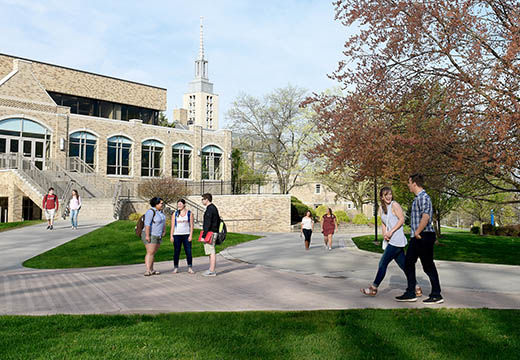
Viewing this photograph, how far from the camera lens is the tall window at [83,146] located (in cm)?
3603

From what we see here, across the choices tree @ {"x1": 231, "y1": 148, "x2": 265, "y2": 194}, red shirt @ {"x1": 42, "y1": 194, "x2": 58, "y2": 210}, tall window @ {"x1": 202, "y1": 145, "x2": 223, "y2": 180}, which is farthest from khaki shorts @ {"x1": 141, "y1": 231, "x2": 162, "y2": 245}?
tree @ {"x1": 231, "y1": 148, "x2": 265, "y2": 194}

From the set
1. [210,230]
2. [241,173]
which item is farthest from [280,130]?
[210,230]

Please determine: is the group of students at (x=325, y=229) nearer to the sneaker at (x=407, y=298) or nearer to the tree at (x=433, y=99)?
the tree at (x=433, y=99)

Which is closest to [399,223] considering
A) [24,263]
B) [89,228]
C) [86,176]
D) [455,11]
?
[455,11]

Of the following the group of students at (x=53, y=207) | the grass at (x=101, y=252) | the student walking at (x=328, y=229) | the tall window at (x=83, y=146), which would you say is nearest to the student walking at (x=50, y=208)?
the group of students at (x=53, y=207)

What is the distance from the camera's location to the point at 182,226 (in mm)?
10773

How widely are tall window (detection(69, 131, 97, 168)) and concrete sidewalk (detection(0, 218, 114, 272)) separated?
1409 cm

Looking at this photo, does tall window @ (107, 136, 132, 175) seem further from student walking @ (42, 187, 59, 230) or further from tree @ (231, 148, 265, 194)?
student walking @ (42, 187, 59, 230)

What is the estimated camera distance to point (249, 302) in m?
7.28

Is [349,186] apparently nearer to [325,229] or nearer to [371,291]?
[325,229]

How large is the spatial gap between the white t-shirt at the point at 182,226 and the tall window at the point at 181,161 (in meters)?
32.5

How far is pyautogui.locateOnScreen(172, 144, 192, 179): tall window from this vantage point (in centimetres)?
4300

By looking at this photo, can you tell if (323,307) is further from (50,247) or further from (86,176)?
(86,176)

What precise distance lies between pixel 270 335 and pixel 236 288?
3336mm
